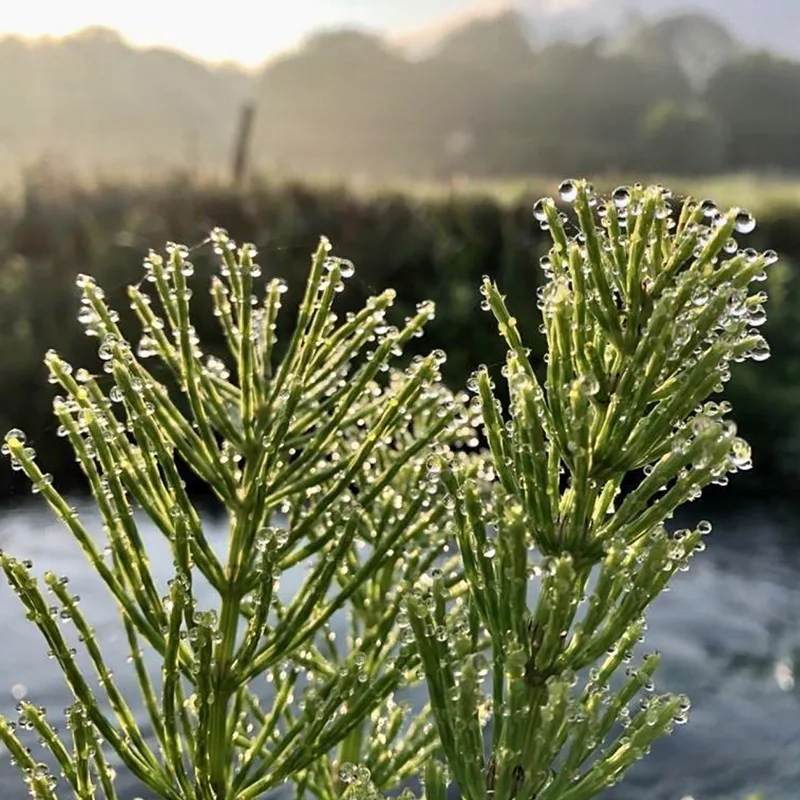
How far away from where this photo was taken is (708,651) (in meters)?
1.46

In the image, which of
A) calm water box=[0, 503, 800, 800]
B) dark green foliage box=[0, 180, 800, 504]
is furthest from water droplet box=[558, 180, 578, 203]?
dark green foliage box=[0, 180, 800, 504]

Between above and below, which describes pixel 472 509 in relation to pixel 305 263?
below

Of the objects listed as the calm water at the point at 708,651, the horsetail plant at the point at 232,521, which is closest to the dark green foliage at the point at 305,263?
the calm water at the point at 708,651

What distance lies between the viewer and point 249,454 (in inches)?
11.2

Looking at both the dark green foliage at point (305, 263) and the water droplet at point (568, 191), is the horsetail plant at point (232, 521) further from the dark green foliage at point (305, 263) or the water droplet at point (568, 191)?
the dark green foliage at point (305, 263)

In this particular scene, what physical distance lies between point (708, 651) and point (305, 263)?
1.46 m

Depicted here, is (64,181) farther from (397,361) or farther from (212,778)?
(212,778)

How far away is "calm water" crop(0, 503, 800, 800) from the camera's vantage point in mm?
992

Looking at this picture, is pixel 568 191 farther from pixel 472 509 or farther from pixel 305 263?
pixel 305 263

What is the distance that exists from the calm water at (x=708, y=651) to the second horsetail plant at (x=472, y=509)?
506mm

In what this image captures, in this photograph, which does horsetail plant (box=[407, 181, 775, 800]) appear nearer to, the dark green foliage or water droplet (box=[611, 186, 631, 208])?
water droplet (box=[611, 186, 631, 208])

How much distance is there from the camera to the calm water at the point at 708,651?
99cm

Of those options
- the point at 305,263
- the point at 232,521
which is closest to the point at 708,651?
the point at 232,521

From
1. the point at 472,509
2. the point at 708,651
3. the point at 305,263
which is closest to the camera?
the point at 472,509
